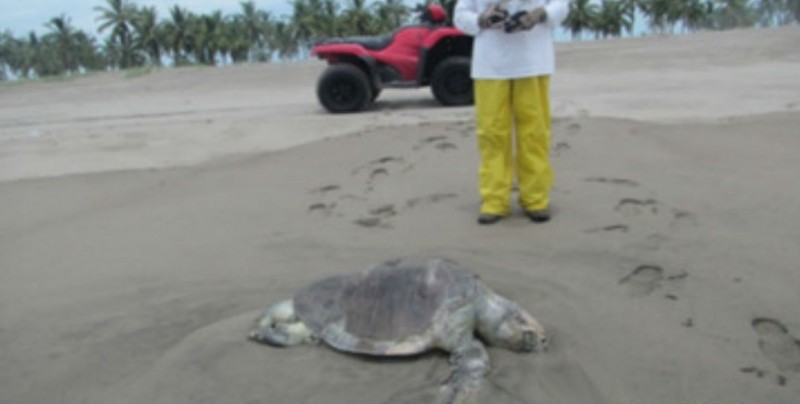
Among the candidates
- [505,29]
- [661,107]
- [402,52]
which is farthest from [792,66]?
[505,29]

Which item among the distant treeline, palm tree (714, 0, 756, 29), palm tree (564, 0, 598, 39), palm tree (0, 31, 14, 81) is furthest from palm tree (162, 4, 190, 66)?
palm tree (714, 0, 756, 29)

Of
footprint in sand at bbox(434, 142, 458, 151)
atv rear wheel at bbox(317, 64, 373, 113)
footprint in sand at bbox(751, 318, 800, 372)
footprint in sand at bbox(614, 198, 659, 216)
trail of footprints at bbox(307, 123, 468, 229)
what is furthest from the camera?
atv rear wheel at bbox(317, 64, 373, 113)

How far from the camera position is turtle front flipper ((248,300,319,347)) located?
2387 mm

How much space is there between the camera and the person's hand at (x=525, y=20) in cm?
331

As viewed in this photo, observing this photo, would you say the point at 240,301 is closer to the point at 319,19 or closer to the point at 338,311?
the point at 338,311

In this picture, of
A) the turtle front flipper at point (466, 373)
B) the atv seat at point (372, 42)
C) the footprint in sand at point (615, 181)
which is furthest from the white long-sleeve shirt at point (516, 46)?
the atv seat at point (372, 42)

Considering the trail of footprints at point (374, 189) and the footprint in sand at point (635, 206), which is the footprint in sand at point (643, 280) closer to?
the footprint in sand at point (635, 206)

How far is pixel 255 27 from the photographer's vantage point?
55281 millimetres

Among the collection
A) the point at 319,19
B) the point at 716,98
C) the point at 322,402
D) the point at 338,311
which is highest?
the point at 319,19

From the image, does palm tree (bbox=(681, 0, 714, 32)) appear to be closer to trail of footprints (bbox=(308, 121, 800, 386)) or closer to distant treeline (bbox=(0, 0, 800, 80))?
A: distant treeline (bbox=(0, 0, 800, 80))

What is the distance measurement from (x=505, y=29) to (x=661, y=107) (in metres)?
4.11

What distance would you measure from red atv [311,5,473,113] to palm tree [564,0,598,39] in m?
46.1

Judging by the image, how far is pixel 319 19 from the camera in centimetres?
5016

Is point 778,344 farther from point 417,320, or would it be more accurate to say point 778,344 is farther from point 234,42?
point 234,42
